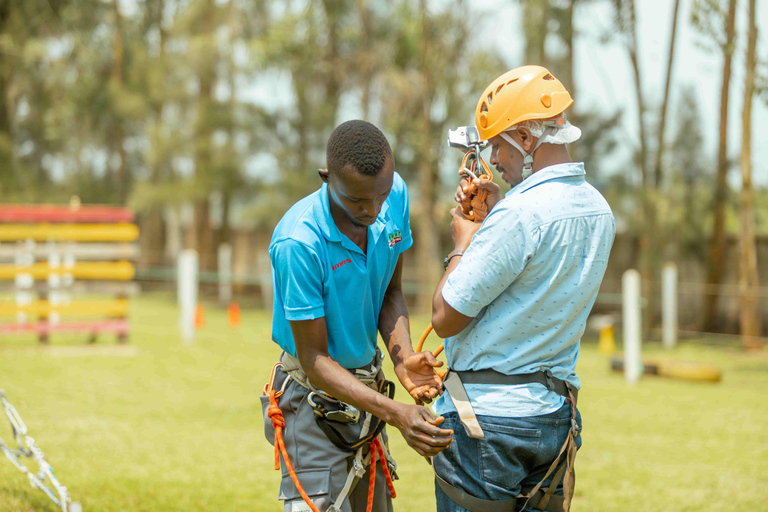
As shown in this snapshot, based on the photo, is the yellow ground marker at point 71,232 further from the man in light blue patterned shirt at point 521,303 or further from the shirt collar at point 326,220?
the man in light blue patterned shirt at point 521,303

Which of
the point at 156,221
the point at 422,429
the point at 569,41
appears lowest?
the point at 156,221

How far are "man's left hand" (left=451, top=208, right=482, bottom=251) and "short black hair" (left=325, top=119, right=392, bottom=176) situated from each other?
32cm

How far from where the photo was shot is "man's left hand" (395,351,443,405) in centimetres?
270

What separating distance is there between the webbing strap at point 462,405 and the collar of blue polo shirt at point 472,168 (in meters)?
0.56

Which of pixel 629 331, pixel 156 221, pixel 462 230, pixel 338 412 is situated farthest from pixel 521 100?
pixel 156 221

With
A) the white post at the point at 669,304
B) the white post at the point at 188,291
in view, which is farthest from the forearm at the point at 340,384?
the white post at the point at 669,304

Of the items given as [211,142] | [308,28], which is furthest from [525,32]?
[211,142]

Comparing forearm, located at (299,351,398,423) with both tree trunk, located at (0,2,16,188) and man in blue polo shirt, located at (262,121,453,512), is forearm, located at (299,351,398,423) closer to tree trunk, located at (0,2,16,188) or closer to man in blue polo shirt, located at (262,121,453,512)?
man in blue polo shirt, located at (262,121,453,512)

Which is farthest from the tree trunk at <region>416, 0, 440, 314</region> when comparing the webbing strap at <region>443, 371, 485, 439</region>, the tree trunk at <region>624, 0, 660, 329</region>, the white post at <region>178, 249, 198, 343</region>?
the webbing strap at <region>443, 371, 485, 439</region>

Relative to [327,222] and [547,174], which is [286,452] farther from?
[547,174]

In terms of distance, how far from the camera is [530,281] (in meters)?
2.48

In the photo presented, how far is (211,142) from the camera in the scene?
69.8ft

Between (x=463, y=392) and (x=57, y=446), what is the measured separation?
4.82 m

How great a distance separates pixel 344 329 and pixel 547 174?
93 centimetres
